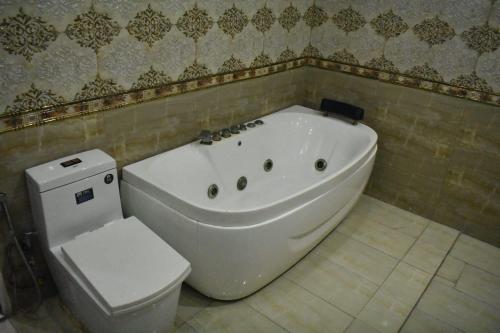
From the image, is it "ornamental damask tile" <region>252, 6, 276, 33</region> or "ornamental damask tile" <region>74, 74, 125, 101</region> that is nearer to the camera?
"ornamental damask tile" <region>74, 74, 125, 101</region>

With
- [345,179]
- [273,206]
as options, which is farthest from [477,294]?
[273,206]

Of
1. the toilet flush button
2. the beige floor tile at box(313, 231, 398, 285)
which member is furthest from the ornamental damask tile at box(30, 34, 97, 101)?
the beige floor tile at box(313, 231, 398, 285)

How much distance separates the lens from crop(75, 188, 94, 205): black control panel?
1717mm

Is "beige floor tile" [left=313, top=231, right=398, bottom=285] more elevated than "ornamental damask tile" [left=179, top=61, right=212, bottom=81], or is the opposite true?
"ornamental damask tile" [left=179, top=61, right=212, bottom=81]

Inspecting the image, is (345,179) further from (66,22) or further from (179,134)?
(66,22)

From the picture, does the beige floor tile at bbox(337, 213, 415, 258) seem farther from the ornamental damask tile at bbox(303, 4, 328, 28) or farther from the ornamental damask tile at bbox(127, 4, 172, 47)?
the ornamental damask tile at bbox(127, 4, 172, 47)

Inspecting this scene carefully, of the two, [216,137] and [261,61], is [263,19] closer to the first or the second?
[261,61]

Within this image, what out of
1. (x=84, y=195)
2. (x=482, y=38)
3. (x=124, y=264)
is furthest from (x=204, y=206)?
(x=482, y=38)

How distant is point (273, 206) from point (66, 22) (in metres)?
1.22

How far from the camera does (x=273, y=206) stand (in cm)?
178

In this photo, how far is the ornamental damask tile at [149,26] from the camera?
6.10 ft

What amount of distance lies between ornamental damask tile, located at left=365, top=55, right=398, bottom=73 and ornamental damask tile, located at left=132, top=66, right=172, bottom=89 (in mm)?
1552

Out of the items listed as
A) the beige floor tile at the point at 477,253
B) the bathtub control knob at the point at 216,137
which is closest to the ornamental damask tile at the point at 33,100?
the bathtub control knob at the point at 216,137

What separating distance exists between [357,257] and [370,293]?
1.02 feet
